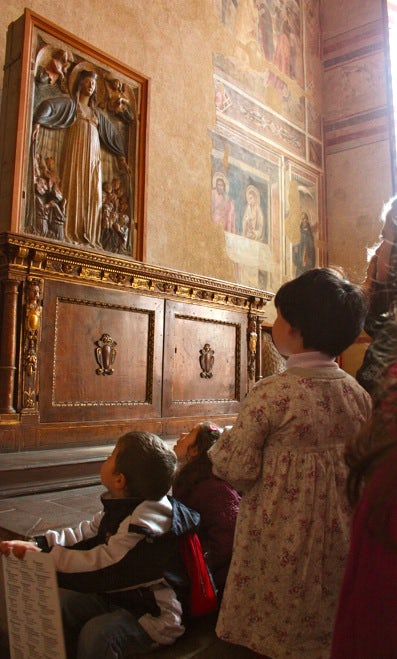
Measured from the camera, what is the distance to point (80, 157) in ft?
19.6

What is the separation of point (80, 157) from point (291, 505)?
5.39 metres

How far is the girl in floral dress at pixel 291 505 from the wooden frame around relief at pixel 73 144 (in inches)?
172

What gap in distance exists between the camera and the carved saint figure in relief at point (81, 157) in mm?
5859

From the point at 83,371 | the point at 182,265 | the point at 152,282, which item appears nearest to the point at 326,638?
the point at 83,371

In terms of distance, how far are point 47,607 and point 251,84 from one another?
9538mm

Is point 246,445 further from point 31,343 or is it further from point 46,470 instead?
point 31,343

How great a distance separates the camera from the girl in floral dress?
4.55 ft

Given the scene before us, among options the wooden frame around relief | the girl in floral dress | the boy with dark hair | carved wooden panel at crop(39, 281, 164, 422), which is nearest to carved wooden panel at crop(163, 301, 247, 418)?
carved wooden panel at crop(39, 281, 164, 422)

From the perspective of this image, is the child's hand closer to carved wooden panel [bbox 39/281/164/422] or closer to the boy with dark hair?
the boy with dark hair

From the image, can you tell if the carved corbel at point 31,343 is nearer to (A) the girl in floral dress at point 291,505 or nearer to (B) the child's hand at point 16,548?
(B) the child's hand at point 16,548

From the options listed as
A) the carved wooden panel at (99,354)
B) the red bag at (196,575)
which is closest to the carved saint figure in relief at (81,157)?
the carved wooden panel at (99,354)

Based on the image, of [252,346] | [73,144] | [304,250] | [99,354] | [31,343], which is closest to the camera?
[31,343]

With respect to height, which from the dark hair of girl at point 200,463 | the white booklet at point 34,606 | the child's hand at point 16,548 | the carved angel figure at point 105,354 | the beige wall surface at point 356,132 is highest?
the beige wall surface at point 356,132

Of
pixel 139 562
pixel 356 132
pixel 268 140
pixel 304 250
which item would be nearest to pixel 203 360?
pixel 139 562
